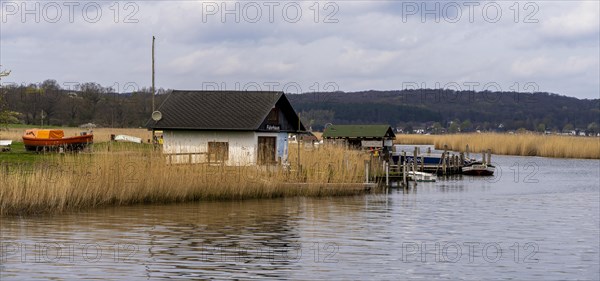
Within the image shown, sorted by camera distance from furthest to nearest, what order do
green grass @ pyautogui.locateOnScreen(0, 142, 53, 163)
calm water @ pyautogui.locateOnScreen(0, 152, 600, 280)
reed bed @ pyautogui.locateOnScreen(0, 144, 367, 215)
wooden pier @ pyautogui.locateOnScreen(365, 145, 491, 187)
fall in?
1. wooden pier @ pyautogui.locateOnScreen(365, 145, 491, 187)
2. green grass @ pyautogui.locateOnScreen(0, 142, 53, 163)
3. reed bed @ pyautogui.locateOnScreen(0, 144, 367, 215)
4. calm water @ pyautogui.locateOnScreen(0, 152, 600, 280)

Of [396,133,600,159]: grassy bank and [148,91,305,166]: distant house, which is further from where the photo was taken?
[396,133,600,159]: grassy bank

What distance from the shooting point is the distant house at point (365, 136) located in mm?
79125

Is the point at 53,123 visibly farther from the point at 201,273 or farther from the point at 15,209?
the point at 201,273

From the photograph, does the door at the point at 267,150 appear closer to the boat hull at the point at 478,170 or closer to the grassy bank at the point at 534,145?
the boat hull at the point at 478,170

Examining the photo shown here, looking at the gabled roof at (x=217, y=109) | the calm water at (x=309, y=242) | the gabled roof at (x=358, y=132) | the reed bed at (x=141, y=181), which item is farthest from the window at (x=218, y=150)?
the gabled roof at (x=358, y=132)

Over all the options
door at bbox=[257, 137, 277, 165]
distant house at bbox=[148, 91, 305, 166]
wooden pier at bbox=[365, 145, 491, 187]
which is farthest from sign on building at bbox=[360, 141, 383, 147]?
door at bbox=[257, 137, 277, 165]

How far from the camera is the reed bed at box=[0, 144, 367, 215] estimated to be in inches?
1191

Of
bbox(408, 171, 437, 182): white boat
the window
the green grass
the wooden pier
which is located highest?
the window

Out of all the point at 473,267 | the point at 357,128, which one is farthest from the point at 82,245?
the point at 357,128

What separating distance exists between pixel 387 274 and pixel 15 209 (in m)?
14.0

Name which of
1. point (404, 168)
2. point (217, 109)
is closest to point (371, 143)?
point (404, 168)

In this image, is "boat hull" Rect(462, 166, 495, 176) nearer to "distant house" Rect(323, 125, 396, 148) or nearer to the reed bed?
"distant house" Rect(323, 125, 396, 148)

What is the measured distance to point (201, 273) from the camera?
21328mm

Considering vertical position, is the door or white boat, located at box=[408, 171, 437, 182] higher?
the door
